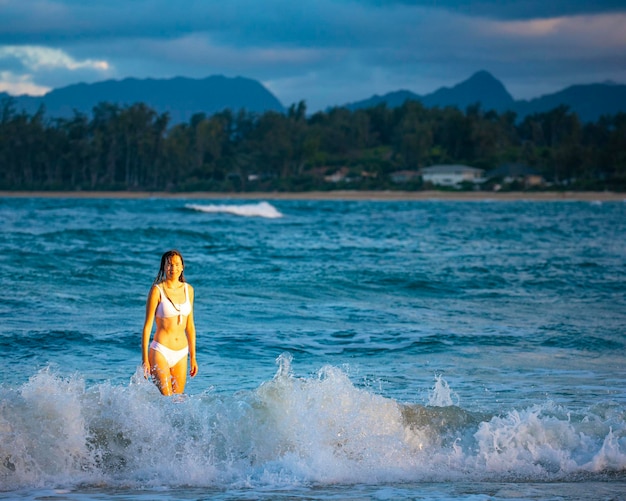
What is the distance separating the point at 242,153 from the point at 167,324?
152236mm

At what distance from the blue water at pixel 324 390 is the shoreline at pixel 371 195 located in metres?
97.6

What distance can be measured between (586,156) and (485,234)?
95970mm

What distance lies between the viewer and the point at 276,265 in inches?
826

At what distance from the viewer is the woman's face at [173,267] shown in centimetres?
691

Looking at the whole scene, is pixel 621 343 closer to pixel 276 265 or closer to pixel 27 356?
pixel 27 356

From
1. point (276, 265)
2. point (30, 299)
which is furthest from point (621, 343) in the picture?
Answer: point (276, 265)

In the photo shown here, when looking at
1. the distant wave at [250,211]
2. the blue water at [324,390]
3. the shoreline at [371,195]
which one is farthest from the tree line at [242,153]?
the blue water at [324,390]

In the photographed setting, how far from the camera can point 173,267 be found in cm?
692

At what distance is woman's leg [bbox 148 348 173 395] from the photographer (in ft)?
22.9

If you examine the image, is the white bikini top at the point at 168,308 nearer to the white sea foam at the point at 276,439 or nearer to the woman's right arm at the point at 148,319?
the woman's right arm at the point at 148,319

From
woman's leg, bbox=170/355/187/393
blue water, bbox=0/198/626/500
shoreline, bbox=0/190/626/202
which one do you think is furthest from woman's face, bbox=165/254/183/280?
shoreline, bbox=0/190/626/202

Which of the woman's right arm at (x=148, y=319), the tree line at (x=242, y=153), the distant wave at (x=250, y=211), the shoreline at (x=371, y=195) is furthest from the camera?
the tree line at (x=242, y=153)

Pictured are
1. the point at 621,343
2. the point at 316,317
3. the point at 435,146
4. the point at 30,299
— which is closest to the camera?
the point at 621,343

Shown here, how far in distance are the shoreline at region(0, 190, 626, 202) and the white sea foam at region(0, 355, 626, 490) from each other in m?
107
